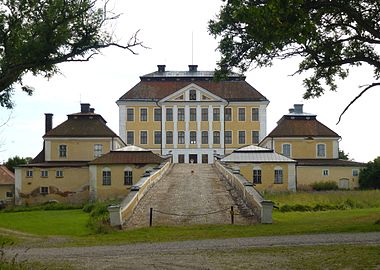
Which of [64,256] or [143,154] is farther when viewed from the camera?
[143,154]

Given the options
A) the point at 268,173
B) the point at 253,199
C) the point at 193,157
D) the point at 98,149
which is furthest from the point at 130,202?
the point at 193,157

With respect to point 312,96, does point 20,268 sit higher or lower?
lower

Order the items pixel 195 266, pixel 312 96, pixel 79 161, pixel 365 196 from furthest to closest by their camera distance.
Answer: pixel 79 161, pixel 365 196, pixel 312 96, pixel 195 266

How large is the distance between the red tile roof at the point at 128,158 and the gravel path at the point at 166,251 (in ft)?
121

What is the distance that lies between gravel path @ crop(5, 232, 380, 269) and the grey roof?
121 ft

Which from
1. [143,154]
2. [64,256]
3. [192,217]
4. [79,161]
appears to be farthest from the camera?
[79,161]

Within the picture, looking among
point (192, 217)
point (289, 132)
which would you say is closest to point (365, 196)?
point (192, 217)

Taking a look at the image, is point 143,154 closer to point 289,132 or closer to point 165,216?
point 289,132

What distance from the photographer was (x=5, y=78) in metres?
17.2

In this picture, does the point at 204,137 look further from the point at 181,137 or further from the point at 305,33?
the point at 305,33

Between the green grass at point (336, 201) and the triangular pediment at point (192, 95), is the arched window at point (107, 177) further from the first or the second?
the triangular pediment at point (192, 95)

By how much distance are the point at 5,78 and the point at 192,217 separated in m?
13.4

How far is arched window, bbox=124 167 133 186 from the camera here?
5525 centimetres

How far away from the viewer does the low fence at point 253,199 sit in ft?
86.4
